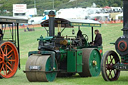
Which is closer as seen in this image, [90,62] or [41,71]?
[41,71]

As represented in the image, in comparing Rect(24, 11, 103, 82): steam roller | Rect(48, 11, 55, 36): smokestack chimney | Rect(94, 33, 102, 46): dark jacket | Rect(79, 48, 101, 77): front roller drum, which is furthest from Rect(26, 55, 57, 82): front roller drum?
Rect(94, 33, 102, 46): dark jacket

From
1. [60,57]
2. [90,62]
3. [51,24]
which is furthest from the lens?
[90,62]

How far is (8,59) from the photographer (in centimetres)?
1375

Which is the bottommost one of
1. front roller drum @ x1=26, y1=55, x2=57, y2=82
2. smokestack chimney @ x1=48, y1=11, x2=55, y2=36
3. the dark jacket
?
front roller drum @ x1=26, y1=55, x2=57, y2=82

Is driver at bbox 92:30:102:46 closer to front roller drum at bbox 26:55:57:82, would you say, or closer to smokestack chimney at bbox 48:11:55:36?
smokestack chimney at bbox 48:11:55:36

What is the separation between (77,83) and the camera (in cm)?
1177

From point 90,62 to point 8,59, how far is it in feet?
9.48

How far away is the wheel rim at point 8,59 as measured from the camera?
1360 cm

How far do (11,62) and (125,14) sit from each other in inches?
199

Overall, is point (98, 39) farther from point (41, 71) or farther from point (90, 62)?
point (41, 71)

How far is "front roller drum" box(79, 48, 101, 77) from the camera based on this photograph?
546 inches

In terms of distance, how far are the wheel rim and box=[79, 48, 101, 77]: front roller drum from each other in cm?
244

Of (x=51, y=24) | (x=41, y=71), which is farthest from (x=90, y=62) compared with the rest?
(x=41, y=71)

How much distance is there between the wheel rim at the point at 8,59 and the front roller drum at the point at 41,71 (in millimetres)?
1633
